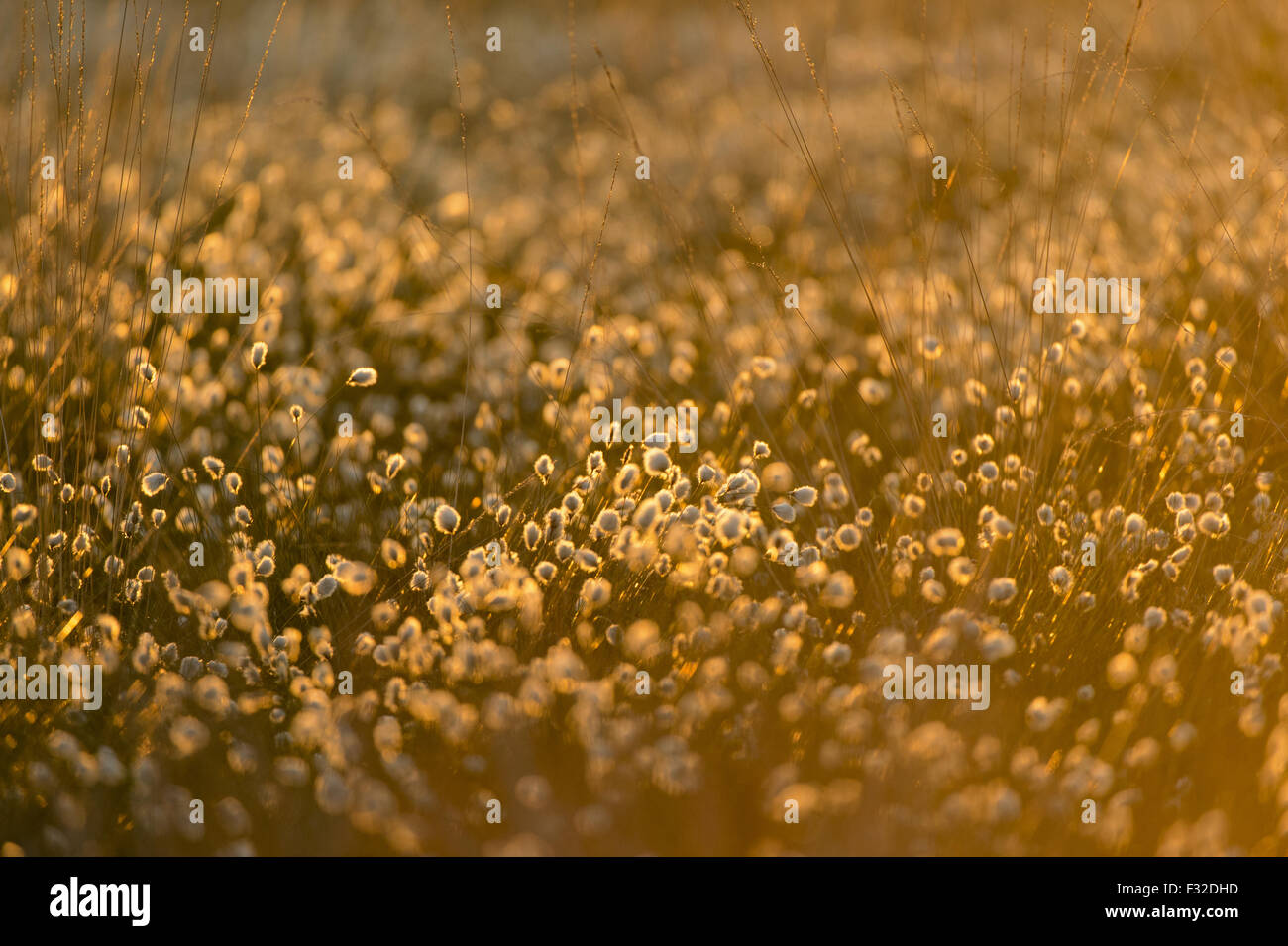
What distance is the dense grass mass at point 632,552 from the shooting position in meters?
2.34

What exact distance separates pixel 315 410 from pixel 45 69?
5506 millimetres

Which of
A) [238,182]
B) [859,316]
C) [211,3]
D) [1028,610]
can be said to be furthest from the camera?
[211,3]

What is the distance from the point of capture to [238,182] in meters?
6.14

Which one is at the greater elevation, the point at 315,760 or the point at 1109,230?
the point at 1109,230

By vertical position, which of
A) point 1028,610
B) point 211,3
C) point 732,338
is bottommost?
point 1028,610

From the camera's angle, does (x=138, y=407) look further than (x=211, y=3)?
No

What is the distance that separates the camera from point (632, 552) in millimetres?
2656

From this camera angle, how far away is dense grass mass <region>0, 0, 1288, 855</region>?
234 cm
